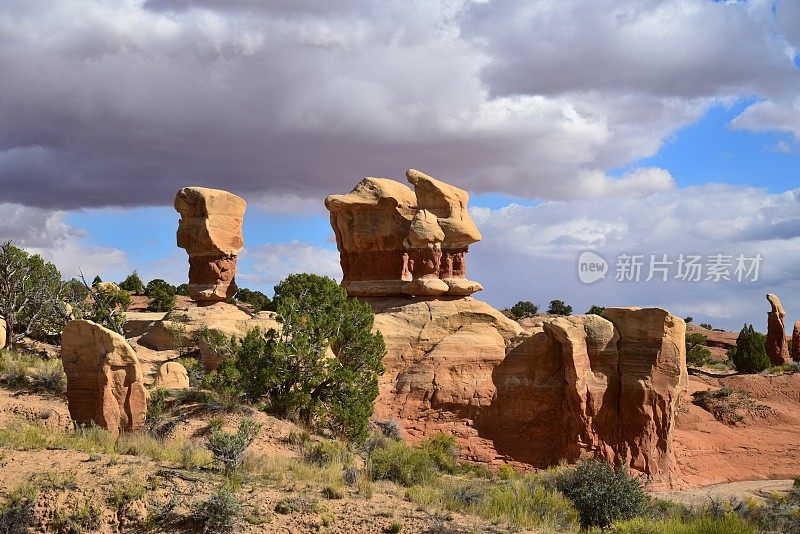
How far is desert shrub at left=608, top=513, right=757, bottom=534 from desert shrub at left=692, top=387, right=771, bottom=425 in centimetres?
2213

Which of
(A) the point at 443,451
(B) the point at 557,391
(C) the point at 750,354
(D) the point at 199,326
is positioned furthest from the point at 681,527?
(C) the point at 750,354

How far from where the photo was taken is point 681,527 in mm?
11398

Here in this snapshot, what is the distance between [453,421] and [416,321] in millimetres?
4374

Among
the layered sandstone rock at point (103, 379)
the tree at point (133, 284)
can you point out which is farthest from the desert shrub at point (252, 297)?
the layered sandstone rock at point (103, 379)

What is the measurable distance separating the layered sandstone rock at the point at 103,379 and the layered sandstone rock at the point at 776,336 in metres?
42.3

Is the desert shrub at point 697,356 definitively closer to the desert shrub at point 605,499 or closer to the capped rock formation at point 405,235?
the capped rock formation at point 405,235

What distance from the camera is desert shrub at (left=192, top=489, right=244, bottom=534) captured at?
1087cm

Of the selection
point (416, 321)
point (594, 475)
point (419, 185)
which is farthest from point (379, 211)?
point (594, 475)

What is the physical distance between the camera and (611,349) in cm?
2338

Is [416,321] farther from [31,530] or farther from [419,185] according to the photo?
[31,530]

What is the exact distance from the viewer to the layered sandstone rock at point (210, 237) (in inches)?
1330

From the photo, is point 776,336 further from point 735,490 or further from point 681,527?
point 681,527

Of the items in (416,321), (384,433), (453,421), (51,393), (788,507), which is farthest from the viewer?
(416,321)

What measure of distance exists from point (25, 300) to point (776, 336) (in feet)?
139
